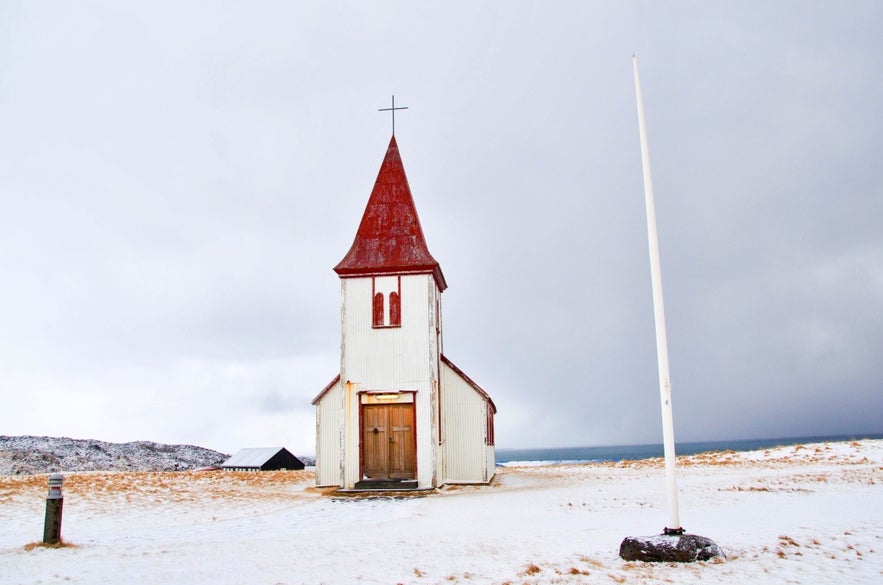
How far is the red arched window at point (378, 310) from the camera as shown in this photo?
2298cm

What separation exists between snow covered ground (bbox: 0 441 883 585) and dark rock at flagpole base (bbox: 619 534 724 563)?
177 mm

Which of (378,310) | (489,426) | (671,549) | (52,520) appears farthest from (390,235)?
(671,549)

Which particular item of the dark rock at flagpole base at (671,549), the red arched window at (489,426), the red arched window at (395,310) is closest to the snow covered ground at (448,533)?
the dark rock at flagpole base at (671,549)

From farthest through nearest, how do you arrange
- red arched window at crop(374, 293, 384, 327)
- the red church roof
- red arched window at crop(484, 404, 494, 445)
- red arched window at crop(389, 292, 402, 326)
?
1. red arched window at crop(484, 404, 494, 445)
2. the red church roof
3. red arched window at crop(374, 293, 384, 327)
4. red arched window at crop(389, 292, 402, 326)

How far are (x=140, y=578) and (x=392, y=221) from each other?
698 inches

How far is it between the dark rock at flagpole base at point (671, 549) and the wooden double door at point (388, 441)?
14386mm

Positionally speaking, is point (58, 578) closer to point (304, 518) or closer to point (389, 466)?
point (304, 518)

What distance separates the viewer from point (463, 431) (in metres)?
24.5

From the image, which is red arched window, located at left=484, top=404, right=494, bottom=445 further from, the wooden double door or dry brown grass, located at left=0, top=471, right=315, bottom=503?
dry brown grass, located at left=0, top=471, right=315, bottom=503

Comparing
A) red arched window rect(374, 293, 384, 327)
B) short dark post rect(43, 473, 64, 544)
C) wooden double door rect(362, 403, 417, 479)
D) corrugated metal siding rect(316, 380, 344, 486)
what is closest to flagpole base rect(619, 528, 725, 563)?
short dark post rect(43, 473, 64, 544)

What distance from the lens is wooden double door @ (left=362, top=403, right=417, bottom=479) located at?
73.0 ft

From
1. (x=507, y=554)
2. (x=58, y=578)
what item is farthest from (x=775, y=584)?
(x=58, y=578)

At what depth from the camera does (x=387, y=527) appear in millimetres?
12727

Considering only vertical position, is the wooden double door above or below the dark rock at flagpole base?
above
